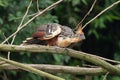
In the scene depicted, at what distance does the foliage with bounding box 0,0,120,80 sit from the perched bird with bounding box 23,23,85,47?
1.10 m

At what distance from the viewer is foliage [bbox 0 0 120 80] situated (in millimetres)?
4426

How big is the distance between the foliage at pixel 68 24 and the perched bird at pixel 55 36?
110 cm

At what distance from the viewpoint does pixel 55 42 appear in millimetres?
3045

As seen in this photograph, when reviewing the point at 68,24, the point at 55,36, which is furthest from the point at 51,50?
the point at 68,24

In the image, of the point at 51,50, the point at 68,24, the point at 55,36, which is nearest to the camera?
the point at 51,50

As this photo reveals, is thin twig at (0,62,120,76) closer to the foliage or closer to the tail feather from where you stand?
the tail feather

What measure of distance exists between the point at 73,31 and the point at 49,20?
142 cm

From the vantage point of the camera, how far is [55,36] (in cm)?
304

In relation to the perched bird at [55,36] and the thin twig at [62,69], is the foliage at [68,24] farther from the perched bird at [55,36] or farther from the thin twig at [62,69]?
the perched bird at [55,36]

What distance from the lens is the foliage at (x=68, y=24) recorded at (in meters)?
4.43

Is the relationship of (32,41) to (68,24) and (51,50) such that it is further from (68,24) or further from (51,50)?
(68,24)

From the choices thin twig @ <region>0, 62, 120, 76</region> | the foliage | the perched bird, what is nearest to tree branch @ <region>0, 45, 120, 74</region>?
the perched bird

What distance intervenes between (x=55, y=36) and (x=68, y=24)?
183 cm

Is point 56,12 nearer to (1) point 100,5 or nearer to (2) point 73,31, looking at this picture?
(1) point 100,5
